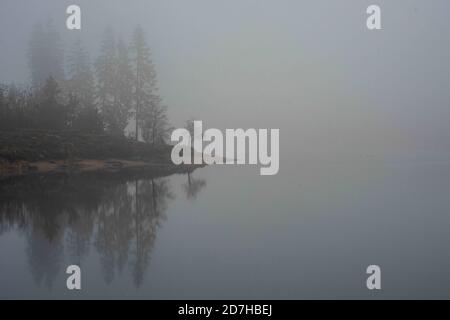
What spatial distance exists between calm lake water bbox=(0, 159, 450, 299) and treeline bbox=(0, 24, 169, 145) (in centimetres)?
3138

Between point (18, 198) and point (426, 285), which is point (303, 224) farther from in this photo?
point (18, 198)

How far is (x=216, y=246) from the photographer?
902 centimetres

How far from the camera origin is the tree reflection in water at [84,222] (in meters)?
7.61

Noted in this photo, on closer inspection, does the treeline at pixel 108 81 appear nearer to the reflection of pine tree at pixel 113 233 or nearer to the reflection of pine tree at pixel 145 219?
the reflection of pine tree at pixel 145 219

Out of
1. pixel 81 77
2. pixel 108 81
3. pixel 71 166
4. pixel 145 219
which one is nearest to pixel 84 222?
pixel 145 219

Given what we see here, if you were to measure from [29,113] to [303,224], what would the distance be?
35961mm

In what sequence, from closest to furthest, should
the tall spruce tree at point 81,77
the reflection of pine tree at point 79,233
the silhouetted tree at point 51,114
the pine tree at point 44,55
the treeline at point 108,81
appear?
the reflection of pine tree at point 79,233, the silhouetted tree at point 51,114, the treeline at point 108,81, the tall spruce tree at point 81,77, the pine tree at point 44,55

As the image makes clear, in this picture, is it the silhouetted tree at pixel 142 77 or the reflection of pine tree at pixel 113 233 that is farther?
the silhouetted tree at pixel 142 77

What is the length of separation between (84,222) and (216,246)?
4592 millimetres

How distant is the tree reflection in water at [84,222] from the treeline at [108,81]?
2780 cm

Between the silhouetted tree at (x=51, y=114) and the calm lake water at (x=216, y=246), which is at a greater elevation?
the silhouetted tree at (x=51, y=114)

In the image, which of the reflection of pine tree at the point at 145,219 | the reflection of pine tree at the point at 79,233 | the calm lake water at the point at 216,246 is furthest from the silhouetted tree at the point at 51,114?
the reflection of pine tree at the point at 79,233

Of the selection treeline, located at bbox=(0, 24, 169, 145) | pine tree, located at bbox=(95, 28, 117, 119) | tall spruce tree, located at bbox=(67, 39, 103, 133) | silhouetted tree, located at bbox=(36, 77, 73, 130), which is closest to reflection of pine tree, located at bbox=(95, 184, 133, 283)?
silhouetted tree, located at bbox=(36, 77, 73, 130)

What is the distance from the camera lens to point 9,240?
890 centimetres
